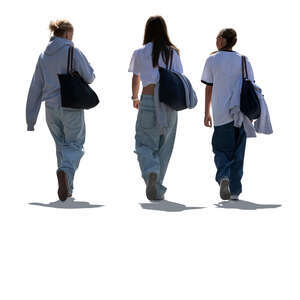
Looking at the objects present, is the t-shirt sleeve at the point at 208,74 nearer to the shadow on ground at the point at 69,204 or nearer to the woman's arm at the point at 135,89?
the woman's arm at the point at 135,89

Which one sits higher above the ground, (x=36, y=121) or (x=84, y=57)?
(x=84, y=57)

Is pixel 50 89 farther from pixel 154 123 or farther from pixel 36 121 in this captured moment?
pixel 154 123

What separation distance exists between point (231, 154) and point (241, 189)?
0.52 metres

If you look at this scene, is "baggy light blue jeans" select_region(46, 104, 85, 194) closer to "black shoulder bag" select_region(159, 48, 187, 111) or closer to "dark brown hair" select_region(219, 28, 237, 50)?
"black shoulder bag" select_region(159, 48, 187, 111)

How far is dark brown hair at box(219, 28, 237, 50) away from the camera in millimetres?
10320

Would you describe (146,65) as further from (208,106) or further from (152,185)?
(152,185)

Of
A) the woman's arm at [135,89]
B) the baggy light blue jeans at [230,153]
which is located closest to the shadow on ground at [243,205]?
the baggy light blue jeans at [230,153]

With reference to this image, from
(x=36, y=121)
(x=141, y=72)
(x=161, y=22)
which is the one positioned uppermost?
(x=161, y=22)

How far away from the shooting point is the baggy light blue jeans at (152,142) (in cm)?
1020

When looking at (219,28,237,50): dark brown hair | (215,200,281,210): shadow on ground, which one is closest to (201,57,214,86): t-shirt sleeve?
(219,28,237,50): dark brown hair

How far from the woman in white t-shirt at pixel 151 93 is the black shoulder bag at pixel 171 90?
12 centimetres

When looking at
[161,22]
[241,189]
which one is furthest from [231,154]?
[161,22]

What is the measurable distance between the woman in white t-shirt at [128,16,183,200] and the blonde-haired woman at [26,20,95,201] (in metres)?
0.72

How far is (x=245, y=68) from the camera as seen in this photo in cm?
1028
